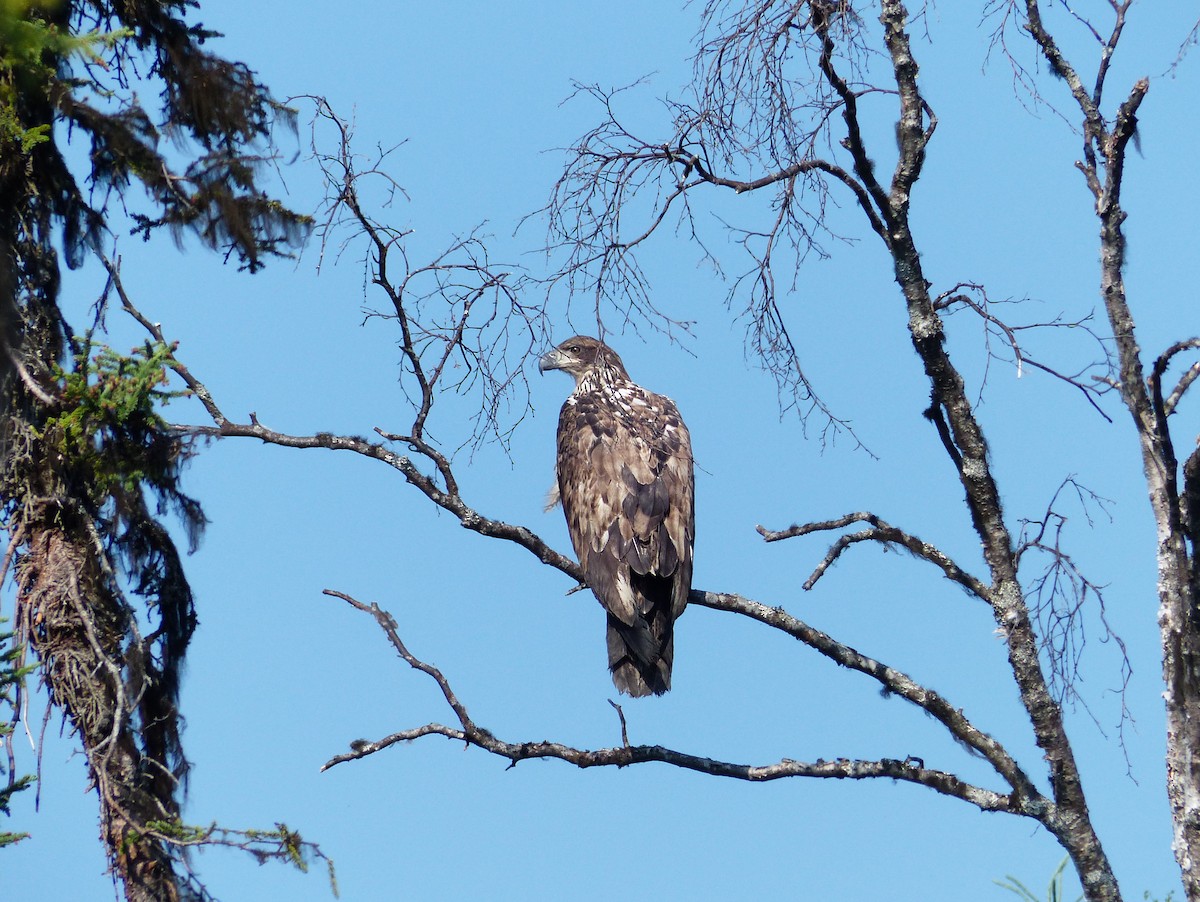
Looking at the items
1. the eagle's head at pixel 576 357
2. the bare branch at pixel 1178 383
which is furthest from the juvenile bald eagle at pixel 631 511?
the bare branch at pixel 1178 383

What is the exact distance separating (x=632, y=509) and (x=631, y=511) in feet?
0.05

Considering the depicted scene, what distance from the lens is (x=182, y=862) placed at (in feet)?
22.2

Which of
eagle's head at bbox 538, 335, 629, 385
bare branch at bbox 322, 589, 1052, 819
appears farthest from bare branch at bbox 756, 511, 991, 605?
eagle's head at bbox 538, 335, 629, 385

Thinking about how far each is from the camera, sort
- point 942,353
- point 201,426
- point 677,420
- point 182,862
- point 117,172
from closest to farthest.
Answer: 1. point 942,353
2. point 201,426
3. point 182,862
4. point 677,420
5. point 117,172

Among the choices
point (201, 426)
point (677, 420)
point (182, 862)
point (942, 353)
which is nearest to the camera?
point (942, 353)

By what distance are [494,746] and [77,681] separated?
3012 millimetres

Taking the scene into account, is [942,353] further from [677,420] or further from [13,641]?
[13,641]

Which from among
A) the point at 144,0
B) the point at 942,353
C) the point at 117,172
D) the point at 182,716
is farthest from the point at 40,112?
the point at 942,353

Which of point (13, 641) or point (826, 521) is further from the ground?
point (13, 641)

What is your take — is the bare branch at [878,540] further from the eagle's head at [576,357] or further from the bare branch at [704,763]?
the eagle's head at [576,357]

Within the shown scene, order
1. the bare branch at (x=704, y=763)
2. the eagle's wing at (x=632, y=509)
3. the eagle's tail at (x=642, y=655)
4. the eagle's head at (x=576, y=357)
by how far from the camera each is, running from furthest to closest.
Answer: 1. the eagle's head at (x=576, y=357)
2. the eagle's wing at (x=632, y=509)
3. the eagle's tail at (x=642, y=655)
4. the bare branch at (x=704, y=763)

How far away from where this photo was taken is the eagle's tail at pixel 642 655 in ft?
19.1

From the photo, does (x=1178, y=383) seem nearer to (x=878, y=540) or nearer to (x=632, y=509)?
(x=878, y=540)

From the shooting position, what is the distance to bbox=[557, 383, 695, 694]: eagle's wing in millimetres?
5945
